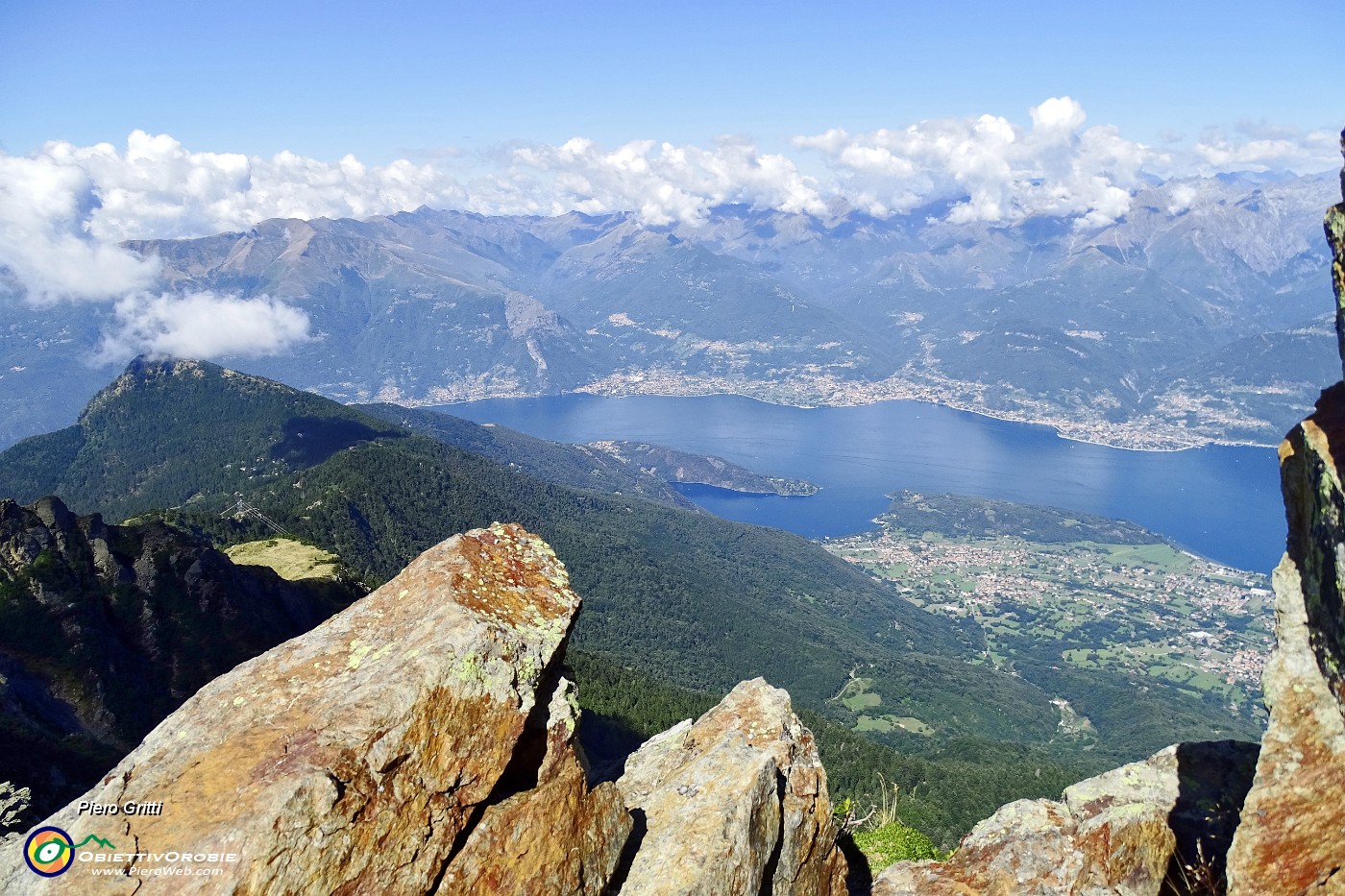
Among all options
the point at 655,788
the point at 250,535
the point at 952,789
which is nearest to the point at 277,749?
the point at 655,788

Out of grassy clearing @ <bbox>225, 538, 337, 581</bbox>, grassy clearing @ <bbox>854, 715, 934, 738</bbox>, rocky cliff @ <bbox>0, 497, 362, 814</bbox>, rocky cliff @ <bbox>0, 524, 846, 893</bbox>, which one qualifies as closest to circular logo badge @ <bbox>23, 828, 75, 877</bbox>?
rocky cliff @ <bbox>0, 524, 846, 893</bbox>

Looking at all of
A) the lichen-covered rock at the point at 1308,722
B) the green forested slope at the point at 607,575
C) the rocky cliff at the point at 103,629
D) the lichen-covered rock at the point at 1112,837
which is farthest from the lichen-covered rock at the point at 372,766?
the green forested slope at the point at 607,575

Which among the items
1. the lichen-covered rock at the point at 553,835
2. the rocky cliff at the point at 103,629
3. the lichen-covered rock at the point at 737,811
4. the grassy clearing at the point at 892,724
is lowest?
the grassy clearing at the point at 892,724

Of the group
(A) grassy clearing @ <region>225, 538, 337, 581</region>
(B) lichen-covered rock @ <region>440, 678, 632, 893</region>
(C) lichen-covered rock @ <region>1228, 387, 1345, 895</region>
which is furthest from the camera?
(A) grassy clearing @ <region>225, 538, 337, 581</region>

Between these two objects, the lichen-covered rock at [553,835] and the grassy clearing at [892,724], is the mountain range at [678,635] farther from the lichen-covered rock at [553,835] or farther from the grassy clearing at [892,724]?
the lichen-covered rock at [553,835]

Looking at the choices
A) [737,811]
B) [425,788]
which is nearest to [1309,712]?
[737,811]

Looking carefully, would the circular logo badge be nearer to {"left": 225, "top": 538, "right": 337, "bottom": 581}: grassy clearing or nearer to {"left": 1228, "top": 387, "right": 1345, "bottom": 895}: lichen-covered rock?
{"left": 1228, "top": 387, "right": 1345, "bottom": 895}: lichen-covered rock
